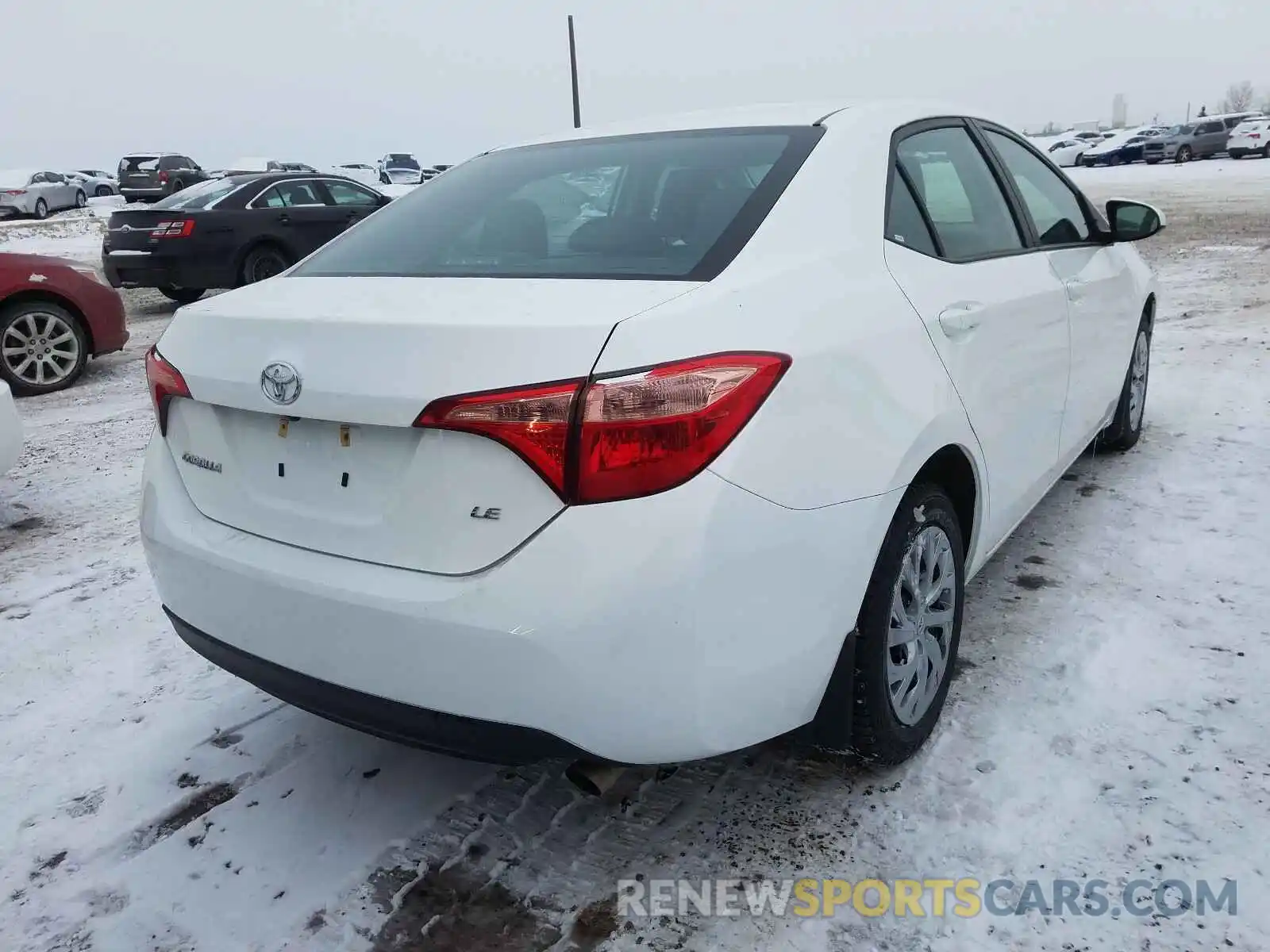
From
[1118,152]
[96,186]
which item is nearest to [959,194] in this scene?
[1118,152]

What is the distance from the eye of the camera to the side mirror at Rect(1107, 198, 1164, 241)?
381cm

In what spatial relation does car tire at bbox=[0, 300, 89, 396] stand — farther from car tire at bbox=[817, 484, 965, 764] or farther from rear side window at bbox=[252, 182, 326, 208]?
car tire at bbox=[817, 484, 965, 764]

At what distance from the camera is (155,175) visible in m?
29.5

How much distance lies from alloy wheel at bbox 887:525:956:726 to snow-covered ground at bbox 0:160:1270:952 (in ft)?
0.60

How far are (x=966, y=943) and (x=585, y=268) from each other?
1.55 meters

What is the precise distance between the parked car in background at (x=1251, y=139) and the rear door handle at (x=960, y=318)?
38.9 metres

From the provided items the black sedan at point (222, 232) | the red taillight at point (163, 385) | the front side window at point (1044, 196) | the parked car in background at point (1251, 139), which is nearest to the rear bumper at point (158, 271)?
the black sedan at point (222, 232)

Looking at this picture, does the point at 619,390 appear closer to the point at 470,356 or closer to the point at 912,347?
the point at 470,356

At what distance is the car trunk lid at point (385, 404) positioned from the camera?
173 cm

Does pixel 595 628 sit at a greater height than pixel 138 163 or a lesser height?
lesser

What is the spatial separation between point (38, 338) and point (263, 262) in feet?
12.7

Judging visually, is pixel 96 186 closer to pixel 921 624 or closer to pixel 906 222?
pixel 906 222

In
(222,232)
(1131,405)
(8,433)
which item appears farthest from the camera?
(222,232)

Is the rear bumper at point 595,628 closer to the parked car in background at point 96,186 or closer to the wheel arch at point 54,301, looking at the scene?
the wheel arch at point 54,301
